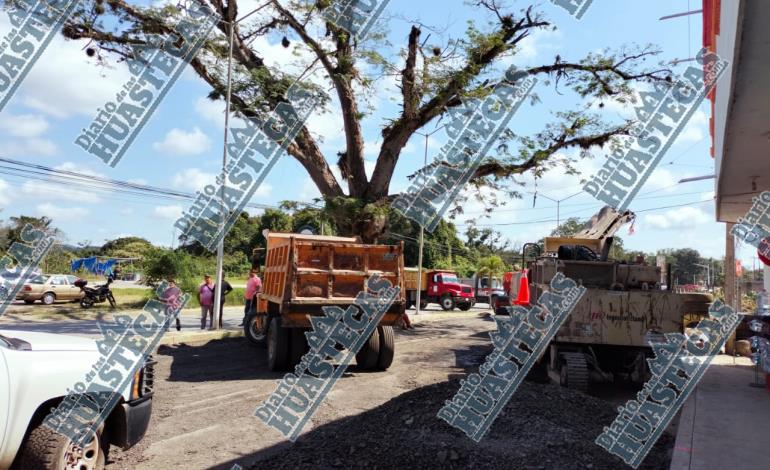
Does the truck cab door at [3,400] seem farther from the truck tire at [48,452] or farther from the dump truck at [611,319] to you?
the dump truck at [611,319]

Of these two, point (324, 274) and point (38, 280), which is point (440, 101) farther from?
point (38, 280)

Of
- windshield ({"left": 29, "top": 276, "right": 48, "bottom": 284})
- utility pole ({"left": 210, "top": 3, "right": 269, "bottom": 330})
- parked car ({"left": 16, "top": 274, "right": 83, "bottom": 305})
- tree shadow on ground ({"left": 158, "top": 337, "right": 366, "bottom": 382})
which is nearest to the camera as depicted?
tree shadow on ground ({"left": 158, "top": 337, "right": 366, "bottom": 382})

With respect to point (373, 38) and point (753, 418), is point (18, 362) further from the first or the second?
point (373, 38)

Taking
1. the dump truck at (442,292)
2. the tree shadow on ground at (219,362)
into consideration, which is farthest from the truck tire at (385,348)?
the dump truck at (442,292)

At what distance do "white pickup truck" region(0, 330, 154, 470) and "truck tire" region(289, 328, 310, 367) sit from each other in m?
5.33

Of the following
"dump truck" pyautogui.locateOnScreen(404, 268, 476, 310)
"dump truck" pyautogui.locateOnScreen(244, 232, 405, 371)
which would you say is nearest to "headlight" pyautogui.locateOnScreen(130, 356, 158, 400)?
"dump truck" pyautogui.locateOnScreen(244, 232, 405, 371)

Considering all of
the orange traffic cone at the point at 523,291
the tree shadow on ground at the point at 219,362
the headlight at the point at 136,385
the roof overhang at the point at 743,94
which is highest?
the roof overhang at the point at 743,94

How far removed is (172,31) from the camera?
55.1 feet

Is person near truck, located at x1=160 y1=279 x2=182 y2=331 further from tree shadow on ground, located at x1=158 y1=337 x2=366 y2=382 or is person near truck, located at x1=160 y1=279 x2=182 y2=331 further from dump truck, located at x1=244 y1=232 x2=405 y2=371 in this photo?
dump truck, located at x1=244 y1=232 x2=405 y2=371

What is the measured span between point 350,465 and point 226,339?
1057cm

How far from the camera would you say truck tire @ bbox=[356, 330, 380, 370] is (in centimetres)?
1013

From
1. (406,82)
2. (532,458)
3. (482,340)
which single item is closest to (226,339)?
(482,340)

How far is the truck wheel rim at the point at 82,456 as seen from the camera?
4082mm

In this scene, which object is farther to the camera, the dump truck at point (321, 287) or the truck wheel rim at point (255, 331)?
the truck wheel rim at point (255, 331)
